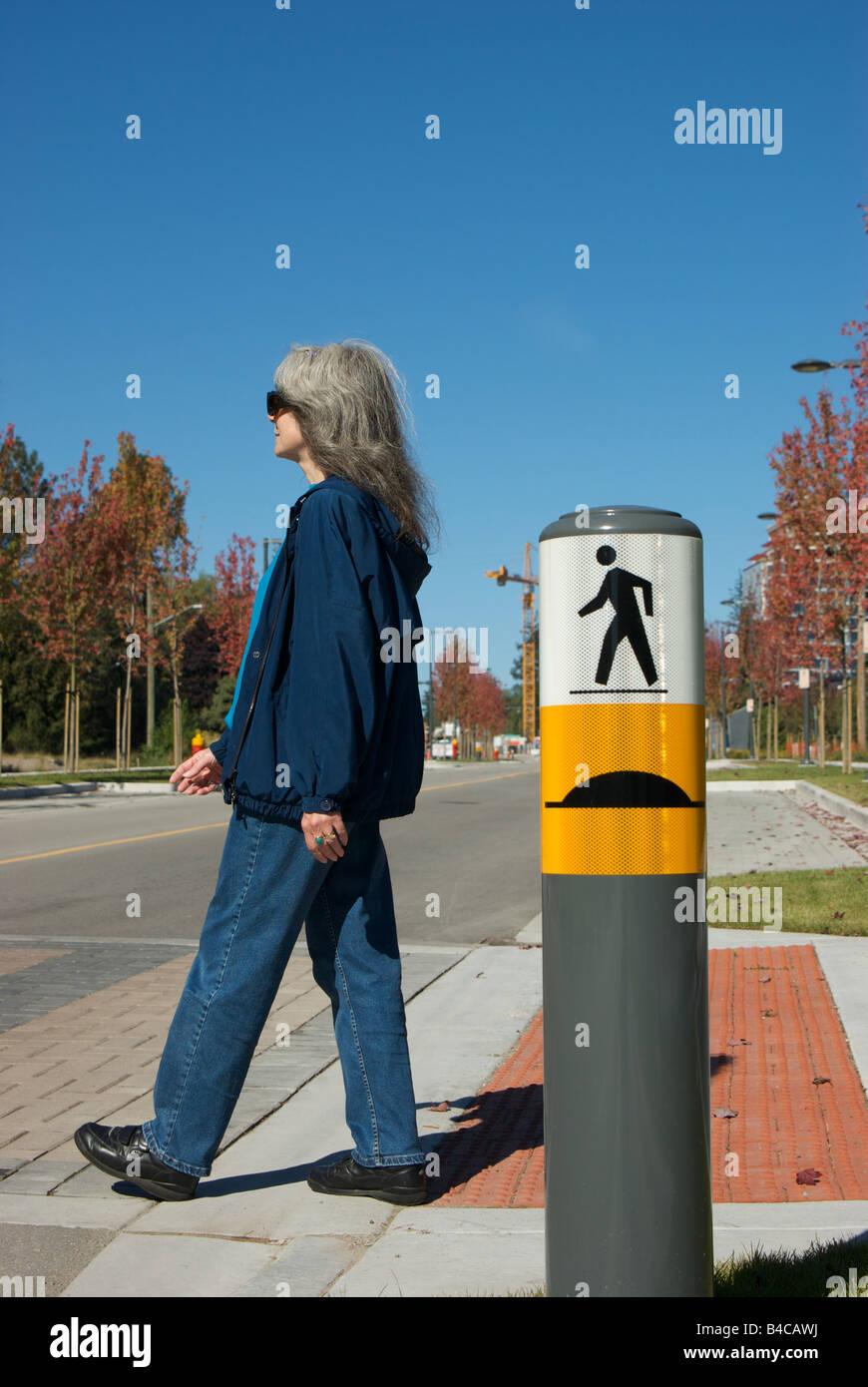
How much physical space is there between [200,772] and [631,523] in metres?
1.69

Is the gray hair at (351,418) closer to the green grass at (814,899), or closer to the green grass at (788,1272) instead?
the green grass at (788,1272)

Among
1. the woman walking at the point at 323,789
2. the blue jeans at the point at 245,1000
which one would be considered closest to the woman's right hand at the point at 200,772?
the woman walking at the point at 323,789

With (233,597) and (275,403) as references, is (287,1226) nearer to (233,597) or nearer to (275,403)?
(275,403)

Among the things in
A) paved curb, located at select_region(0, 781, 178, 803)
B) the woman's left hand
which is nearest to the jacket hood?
the woman's left hand

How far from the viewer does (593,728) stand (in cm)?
228

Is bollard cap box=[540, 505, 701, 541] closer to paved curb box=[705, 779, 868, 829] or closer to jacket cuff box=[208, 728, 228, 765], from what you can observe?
jacket cuff box=[208, 728, 228, 765]

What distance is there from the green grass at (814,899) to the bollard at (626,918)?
585 centimetres

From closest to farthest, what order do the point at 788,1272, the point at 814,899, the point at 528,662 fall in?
the point at 788,1272 → the point at 814,899 → the point at 528,662

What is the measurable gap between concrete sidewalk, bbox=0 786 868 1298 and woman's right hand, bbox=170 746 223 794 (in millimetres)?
1050

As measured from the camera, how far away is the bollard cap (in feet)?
7.57

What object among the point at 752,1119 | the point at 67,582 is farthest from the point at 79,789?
the point at 752,1119

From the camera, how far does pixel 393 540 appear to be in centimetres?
352
